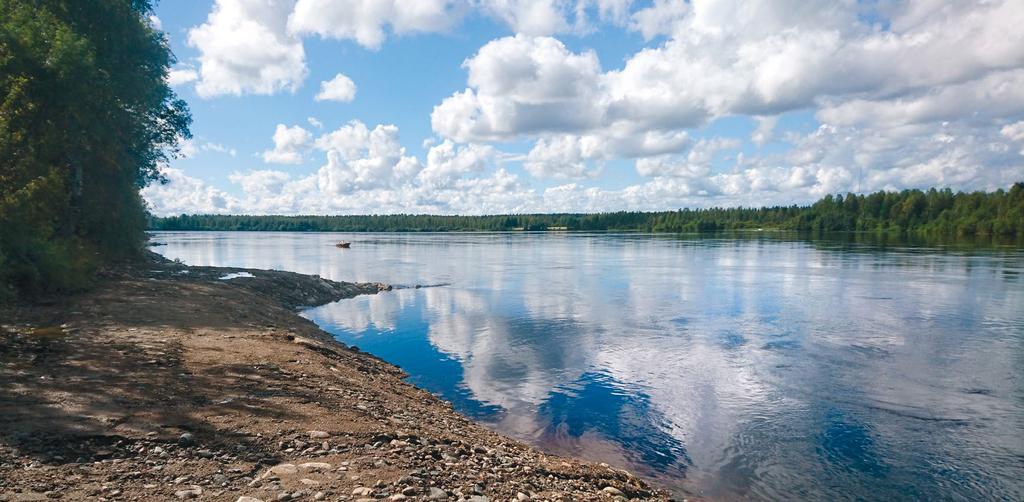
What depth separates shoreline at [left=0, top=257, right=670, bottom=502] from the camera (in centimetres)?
800

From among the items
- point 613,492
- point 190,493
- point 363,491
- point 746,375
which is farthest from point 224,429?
point 746,375

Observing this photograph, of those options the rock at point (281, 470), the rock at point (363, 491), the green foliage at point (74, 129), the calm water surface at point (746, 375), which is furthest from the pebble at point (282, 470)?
the green foliage at point (74, 129)

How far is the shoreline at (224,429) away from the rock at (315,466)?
43mm

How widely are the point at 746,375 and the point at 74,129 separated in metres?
30.9

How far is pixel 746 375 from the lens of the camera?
2192 centimetres

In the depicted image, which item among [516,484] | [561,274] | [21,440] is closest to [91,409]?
[21,440]

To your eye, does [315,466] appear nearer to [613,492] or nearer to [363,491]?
[363,491]

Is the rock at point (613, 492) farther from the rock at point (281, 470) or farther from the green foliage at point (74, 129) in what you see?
the green foliage at point (74, 129)

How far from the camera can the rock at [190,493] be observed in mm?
7498

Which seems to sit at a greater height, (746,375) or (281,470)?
(281,470)

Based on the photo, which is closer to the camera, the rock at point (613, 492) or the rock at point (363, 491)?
the rock at point (363, 491)

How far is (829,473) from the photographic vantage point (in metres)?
13.7

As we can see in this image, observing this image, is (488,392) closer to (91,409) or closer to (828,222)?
(91,409)

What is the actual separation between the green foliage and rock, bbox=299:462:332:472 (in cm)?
1649
